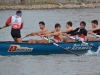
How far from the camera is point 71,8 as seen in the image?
3108 inches

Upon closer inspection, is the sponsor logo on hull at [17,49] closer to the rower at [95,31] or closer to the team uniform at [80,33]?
the team uniform at [80,33]

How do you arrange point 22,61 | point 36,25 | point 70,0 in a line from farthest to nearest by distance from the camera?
point 70,0 < point 36,25 < point 22,61

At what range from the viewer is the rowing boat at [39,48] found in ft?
82.3

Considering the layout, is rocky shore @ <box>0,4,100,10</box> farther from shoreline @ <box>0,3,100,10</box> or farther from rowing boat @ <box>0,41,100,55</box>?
rowing boat @ <box>0,41,100,55</box>

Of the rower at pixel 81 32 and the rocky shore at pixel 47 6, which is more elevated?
the rocky shore at pixel 47 6

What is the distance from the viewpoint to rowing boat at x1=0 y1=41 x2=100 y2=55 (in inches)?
988

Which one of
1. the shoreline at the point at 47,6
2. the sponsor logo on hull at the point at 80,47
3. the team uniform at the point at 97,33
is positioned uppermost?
the shoreline at the point at 47,6

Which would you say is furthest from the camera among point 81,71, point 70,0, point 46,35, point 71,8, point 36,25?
point 70,0

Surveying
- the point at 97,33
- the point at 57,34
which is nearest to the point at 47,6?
the point at 97,33

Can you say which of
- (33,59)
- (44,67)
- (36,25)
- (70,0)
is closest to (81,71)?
(44,67)

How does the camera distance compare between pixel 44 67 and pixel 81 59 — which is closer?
pixel 44 67

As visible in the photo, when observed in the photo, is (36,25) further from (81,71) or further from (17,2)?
(17,2)

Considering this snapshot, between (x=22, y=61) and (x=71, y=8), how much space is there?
5469 centimetres

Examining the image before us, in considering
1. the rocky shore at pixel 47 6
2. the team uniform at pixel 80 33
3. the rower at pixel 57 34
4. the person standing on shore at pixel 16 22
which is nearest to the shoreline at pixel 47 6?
the rocky shore at pixel 47 6
